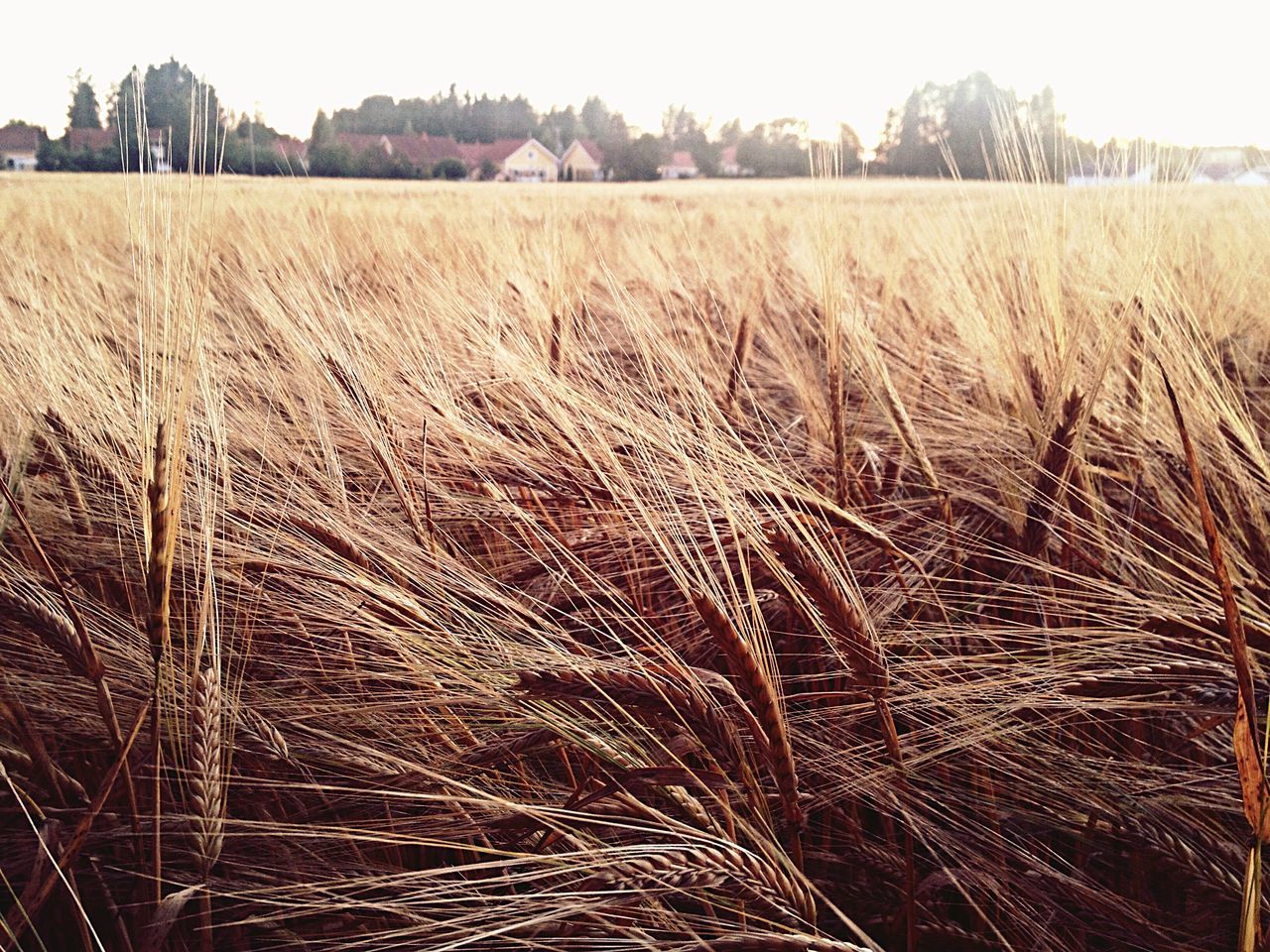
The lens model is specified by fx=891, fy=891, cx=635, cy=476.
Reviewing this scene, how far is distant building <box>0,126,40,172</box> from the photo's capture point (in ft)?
87.6

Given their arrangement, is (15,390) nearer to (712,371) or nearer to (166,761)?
(166,761)

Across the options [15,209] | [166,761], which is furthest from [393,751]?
[15,209]

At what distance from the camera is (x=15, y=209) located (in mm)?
5762

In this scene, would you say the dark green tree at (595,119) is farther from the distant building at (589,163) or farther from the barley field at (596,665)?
the barley field at (596,665)

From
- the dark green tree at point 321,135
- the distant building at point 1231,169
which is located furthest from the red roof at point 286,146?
the dark green tree at point 321,135

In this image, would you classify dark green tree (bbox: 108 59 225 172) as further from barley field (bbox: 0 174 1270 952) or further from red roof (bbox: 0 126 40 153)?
red roof (bbox: 0 126 40 153)

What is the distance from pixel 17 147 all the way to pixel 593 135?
1826 cm

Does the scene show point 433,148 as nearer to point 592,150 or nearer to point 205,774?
point 592,150

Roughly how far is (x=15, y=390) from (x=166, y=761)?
69cm

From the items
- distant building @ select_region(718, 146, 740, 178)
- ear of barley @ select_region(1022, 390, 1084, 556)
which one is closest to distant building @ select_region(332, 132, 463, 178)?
distant building @ select_region(718, 146, 740, 178)

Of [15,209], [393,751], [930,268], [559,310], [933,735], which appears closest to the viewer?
[393,751]

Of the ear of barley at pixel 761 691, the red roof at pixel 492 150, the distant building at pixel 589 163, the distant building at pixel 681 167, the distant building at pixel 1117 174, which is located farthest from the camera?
the distant building at pixel 681 167

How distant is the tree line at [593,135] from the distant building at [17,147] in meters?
7.44

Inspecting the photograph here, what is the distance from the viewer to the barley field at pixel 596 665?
28.4 inches
